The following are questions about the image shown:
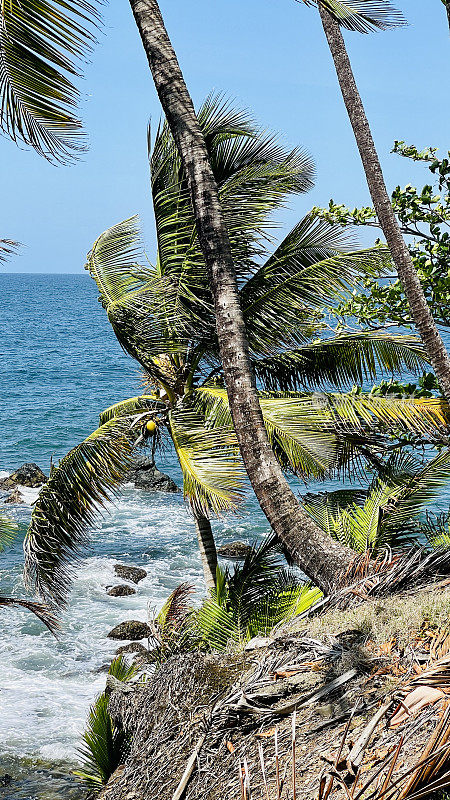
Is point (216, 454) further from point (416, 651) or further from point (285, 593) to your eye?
point (416, 651)

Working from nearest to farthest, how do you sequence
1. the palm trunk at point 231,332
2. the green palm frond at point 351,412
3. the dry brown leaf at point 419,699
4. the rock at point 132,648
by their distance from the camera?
the dry brown leaf at point 419,699 → the palm trunk at point 231,332 → the green palm frond at point 351,412 → the rock at point 132,648

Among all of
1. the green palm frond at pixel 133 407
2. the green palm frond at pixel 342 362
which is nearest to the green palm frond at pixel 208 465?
the green palm frond at pixel 133 407

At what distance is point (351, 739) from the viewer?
3.05 m

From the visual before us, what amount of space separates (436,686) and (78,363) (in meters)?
55.8

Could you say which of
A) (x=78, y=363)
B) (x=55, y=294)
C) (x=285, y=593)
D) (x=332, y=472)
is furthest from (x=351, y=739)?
(x=55, y=294)

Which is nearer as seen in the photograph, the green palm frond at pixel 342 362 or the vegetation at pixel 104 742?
the vegetation at pixel 104 742

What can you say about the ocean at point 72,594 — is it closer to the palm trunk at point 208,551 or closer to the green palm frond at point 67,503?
the green palm frond at point 67,503

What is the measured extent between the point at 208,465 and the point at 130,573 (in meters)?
11.7

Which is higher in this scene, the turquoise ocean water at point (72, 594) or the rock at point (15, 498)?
the rock at point (15, 498)

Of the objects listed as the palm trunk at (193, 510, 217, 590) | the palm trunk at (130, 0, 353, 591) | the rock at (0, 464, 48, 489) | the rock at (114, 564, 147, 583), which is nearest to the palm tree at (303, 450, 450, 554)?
the palm trunk at (193, 510, 217, 590)

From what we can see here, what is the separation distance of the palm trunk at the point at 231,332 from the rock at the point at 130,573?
13.0m

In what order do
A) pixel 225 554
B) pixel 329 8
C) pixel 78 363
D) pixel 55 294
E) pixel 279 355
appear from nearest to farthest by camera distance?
pixel 329 8 → pixel 279 355 → pixel 225 554 → pixel 78 363 → pixel 55 294

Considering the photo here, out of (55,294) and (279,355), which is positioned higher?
(55,294)

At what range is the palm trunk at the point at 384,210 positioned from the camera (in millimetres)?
7152
